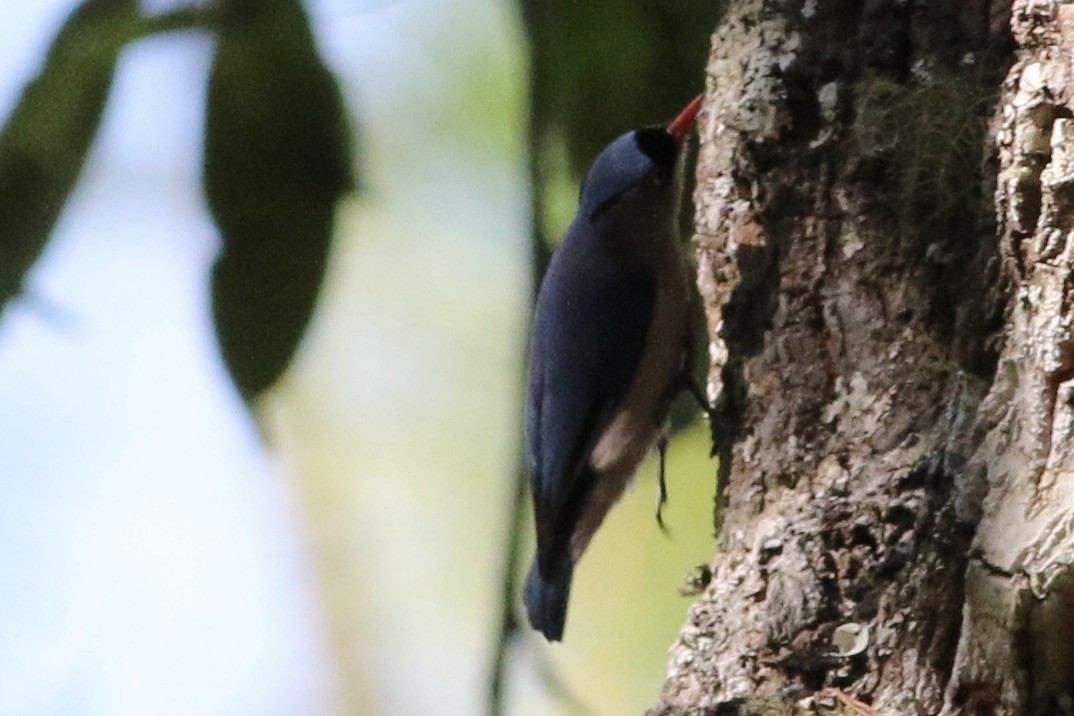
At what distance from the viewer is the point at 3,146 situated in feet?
5.46

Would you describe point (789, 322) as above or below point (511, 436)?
above

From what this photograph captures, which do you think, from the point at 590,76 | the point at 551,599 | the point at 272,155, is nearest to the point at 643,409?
the point at 551,599

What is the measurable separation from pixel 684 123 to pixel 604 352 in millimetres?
325

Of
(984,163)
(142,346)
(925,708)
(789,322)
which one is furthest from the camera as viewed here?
(142,346)

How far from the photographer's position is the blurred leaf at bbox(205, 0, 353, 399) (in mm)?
1656

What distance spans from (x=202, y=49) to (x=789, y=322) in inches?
41.8

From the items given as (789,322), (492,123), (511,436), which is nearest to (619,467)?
(511,436)

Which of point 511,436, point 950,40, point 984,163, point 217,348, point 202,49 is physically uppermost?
point 202,49

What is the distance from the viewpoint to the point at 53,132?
1.66 meters

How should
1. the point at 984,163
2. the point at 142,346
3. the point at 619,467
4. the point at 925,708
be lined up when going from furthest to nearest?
the point at 142,346
the point at 619,467
the point at 984,163
the point at 925,708

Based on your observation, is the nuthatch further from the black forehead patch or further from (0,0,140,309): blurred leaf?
(0,0,140,309): blurred leaf

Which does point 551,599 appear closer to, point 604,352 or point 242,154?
point 604,352

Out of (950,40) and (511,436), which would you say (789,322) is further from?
(511,436)

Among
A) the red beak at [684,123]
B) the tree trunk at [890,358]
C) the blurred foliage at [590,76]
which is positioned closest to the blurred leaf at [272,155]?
the blurred foliage at [590,76]
